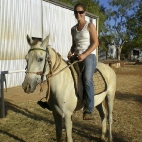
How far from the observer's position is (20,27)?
10.9 metres

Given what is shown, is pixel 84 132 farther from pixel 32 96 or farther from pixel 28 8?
pixel 28 8

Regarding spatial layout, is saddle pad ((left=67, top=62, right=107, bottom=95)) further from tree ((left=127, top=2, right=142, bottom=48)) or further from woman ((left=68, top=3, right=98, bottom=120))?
tree ((left=127, top=2, right=142, bottom=48))

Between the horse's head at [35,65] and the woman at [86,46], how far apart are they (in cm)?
65

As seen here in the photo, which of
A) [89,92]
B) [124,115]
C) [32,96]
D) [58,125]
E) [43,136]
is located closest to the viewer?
[89,92]

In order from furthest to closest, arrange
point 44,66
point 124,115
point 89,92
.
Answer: point 124,115 → point 89,92 → point 44,66

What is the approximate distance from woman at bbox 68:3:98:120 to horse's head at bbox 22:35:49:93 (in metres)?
0.65

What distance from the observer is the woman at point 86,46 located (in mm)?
3221

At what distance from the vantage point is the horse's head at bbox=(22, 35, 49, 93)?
8.80 feet

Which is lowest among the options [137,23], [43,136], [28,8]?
[43,136]

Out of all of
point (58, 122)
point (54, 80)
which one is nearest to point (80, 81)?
point (54, 80)

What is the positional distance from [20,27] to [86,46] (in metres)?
8.36

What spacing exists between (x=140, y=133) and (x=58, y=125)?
2.16 meters

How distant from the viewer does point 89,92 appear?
3.28 m

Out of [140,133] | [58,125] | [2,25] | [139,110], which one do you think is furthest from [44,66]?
[2,25]
